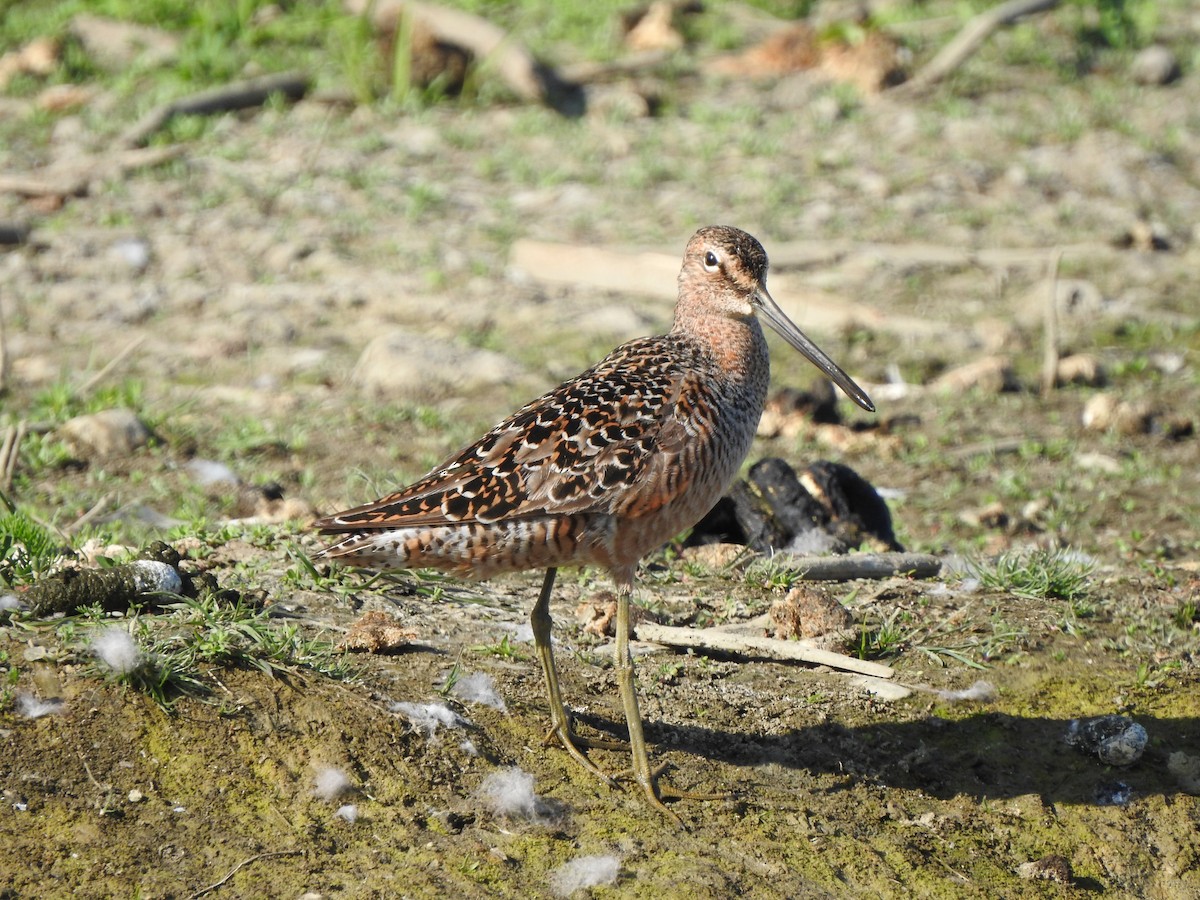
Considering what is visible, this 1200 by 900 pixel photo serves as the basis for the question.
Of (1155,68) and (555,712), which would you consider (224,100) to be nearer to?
(1155,68)

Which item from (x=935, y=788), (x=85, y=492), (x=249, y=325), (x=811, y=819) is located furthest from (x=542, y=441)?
(x=249, y=325)

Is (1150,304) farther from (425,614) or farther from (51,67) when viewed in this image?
(51,67)

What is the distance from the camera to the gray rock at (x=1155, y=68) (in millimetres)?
10969

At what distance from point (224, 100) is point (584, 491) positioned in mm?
7303

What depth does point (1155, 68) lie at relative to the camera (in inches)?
432

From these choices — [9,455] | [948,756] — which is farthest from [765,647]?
[9,455]

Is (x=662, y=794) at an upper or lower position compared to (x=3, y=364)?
upper

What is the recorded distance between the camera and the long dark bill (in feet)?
16.5

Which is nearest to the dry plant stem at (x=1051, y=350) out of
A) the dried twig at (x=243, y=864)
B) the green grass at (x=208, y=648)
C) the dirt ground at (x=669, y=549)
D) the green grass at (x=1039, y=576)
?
the dirt ground at (x=669, y=549)

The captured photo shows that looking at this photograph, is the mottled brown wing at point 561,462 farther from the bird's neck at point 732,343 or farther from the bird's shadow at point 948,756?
the bird's shadow at point 948,756

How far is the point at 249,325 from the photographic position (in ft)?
27.7

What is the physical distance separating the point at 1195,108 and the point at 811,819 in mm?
8302

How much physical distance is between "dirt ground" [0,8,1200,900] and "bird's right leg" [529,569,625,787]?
0.04 metres

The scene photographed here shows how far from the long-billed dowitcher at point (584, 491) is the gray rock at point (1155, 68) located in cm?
760
